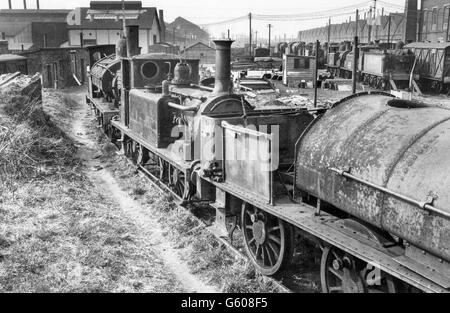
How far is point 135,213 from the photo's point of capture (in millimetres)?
10352

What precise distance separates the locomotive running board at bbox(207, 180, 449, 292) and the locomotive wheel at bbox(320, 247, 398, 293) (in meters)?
0.23

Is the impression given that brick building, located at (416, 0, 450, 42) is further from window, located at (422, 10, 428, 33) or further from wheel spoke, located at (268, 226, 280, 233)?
wheel spoke, located at (268, 226, 280, 233)

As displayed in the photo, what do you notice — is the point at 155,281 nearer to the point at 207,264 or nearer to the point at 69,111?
the point at 207,264

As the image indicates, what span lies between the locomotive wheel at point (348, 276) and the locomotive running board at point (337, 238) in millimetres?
227

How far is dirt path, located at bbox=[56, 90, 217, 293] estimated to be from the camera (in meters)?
Answer: 7.48

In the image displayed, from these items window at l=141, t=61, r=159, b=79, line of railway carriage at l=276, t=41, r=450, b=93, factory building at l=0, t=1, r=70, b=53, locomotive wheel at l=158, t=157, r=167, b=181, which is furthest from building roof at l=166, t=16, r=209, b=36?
locomotive wheel at l=158, t=157, r=167, b=181

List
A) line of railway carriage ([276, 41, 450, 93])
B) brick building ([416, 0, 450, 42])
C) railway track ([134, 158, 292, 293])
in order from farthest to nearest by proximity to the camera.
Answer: brick building ([416, 0, 450, 42])
line of railway carriage ([276, 41, 450, 93])
railway track ([134, 158, 292, 293])

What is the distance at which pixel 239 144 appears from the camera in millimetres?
7465

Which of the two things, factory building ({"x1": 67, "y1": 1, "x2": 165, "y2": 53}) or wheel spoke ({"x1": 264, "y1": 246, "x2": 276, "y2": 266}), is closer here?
wheel spoke ({"x1": 264, "y1": 246, "x2": 276, "y2": 266})

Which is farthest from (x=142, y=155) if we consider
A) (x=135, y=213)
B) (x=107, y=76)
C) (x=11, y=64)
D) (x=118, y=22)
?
(x=118, y=22)

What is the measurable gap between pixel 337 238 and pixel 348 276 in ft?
1.56

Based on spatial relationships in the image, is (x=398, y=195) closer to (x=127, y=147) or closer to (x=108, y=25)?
(x=127, y=147)

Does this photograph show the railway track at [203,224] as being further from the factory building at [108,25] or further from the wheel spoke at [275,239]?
the factory building at [108,25]

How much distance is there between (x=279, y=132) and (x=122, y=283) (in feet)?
11.8
